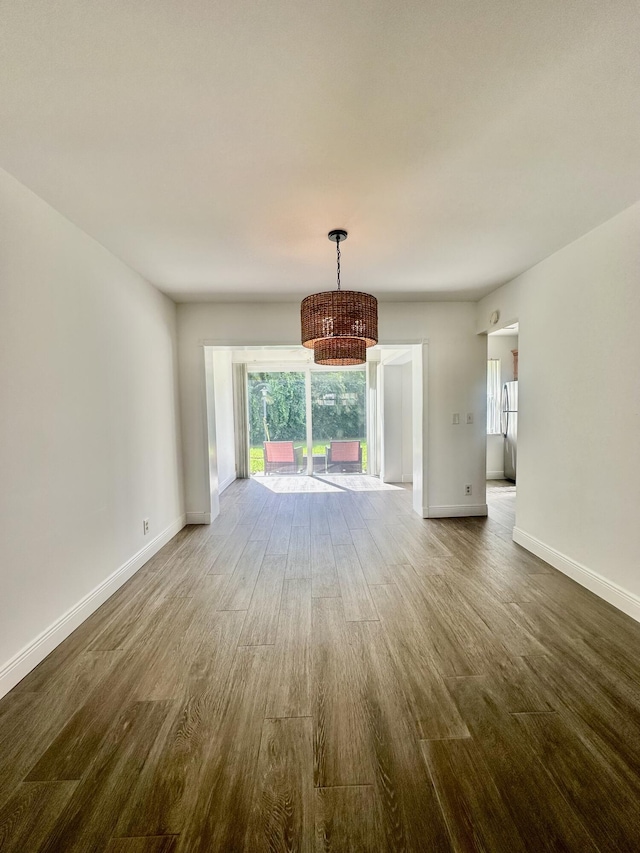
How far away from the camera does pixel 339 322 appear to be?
2.26m

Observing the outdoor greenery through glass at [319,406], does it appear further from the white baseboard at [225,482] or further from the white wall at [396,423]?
the white baseboard at [225,482]

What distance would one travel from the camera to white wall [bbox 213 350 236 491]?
6.04 m

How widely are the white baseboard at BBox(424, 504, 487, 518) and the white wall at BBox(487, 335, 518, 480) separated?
249 centimetres

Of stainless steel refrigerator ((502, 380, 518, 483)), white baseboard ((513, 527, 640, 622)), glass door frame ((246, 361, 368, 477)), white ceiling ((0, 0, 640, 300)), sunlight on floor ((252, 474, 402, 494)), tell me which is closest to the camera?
white ceiling ((0, 0, 640, 300))

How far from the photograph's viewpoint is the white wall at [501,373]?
252 inches

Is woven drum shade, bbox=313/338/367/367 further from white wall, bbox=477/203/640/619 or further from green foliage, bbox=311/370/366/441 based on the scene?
green foliage, bbox=311/370/366/441

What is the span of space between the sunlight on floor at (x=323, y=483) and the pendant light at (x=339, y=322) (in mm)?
3756

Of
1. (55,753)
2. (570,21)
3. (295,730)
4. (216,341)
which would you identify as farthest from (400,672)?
(216,341)

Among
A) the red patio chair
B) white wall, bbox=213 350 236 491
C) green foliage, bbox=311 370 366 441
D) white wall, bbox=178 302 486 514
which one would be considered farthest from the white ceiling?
the red patio chair

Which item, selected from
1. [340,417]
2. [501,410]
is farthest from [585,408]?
[340,417]

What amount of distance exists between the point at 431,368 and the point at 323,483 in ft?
10.2

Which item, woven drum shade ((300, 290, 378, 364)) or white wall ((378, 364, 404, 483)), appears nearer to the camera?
woven drum shade ((300, 290, 378, 364))

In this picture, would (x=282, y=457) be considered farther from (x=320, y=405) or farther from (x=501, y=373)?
(x=501, y=373)

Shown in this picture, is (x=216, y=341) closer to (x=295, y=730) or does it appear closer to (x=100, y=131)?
(x=100, y=131)
